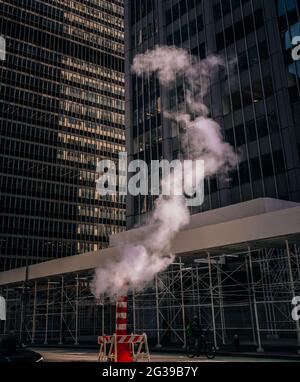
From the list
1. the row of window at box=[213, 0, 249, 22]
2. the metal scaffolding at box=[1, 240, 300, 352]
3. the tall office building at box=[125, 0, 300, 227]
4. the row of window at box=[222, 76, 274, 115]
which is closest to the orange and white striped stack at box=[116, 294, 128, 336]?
the metal scaffolding at box=[1, 240, 300, 352]

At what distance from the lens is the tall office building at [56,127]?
9050 cm

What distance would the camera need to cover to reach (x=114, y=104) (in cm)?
11138

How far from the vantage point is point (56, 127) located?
99250 mm

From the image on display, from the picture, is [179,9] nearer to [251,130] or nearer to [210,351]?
[251,130]

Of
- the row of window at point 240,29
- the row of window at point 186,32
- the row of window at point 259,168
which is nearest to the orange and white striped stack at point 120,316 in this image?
the row of window at point 259,168

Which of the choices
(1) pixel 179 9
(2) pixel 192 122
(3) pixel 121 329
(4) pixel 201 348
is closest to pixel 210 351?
(4) pixel 201 348

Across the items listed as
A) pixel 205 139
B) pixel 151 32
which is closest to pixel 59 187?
pixel 151 32

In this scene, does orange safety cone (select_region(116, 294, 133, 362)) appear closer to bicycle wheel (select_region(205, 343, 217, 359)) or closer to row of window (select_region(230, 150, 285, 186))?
bicycle wheel (select_region(205, 343, 217, 359))

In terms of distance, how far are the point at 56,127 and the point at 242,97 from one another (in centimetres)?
6675

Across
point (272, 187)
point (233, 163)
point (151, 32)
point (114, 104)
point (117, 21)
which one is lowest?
point (272, 187)

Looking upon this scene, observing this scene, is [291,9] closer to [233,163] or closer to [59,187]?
[233,163]

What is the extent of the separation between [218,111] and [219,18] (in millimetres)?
10889

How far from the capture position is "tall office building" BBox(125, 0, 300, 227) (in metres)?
36.5

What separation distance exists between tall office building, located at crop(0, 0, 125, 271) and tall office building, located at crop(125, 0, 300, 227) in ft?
151
